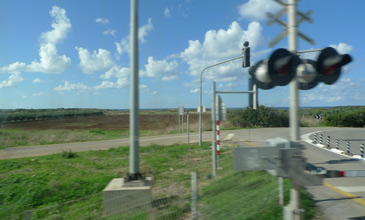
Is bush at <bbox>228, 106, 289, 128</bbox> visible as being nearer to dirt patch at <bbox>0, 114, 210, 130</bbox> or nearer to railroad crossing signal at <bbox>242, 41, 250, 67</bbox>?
dirt patch at <bbox>0, 114, 210, 130</bbox>

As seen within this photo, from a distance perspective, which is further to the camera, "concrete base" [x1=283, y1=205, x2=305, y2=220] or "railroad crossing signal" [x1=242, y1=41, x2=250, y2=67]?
"railroad crossing signal" [x1=242, y1=41, x2=250, y2=67]

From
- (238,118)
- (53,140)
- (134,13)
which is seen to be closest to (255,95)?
(134,13)

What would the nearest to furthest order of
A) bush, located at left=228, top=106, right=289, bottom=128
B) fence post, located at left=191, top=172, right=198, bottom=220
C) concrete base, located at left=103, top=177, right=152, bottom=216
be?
1. fence post, located at left=191, top=172, right=198, bottom=220
2. concrete base, located at left=103, top=177, right=152, bottom=216
3. bush, located at left=228, top=106, right=289, bottom=128

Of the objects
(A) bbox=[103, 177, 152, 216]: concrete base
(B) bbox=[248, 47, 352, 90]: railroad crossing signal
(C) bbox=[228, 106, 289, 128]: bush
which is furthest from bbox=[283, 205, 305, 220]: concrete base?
(C) bbox=[228, 106, 289, 128]: bush

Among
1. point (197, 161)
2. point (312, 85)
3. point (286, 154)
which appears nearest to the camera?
point (286, 154)

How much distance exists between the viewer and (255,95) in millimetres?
7906

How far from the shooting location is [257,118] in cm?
3381

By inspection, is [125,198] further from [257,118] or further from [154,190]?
[257,118]

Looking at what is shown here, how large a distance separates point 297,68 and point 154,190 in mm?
4314

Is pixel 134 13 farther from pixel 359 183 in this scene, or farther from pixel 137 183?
pixel 359 183

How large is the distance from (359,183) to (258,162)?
234 inches

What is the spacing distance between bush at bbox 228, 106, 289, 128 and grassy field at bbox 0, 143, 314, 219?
75.3 ft

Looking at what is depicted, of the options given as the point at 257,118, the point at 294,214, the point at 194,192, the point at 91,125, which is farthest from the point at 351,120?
the point at 91,125

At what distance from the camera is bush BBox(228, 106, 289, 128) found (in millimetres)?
33719
